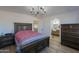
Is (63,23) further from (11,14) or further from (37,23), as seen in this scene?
(11,14)

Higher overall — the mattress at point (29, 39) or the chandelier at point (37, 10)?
the chandelier at point (37, 10)

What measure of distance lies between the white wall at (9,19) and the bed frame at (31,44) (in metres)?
0.09

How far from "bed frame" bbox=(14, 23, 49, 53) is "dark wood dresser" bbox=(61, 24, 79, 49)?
15.5 inches

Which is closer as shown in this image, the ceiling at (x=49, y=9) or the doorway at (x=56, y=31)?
the ceiling at (x=49, y=9)

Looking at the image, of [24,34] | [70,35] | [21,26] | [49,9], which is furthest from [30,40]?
[70,35]

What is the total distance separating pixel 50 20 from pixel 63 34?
433 millimetres

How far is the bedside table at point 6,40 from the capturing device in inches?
66.7

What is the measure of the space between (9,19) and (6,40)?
1.46ft

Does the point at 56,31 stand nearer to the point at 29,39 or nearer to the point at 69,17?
the point at 69,17

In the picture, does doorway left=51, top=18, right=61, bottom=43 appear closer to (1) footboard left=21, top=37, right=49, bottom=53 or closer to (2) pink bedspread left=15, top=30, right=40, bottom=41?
(1) footboard left=21, top=37, right=49, bottom=53

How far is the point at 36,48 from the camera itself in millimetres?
1779

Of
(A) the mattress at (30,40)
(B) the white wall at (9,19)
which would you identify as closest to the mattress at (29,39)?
(A) the mattress at (30,40)

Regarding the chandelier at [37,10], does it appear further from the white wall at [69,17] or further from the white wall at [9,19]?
the white wall at [69,17]
